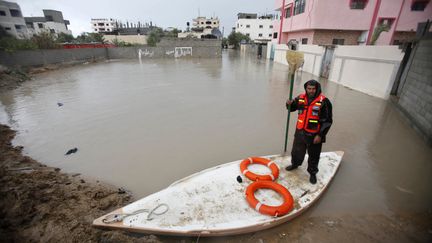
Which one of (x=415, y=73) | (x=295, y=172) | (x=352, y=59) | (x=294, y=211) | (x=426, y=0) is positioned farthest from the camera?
(x=426, y=0)

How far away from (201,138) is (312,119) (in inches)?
A: 103

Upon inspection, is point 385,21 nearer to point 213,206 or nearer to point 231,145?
point 231,145

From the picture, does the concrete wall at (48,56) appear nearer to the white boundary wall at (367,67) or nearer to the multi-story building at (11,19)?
the multi-story building at (11,19)

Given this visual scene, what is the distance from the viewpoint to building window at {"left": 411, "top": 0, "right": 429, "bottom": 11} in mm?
15211

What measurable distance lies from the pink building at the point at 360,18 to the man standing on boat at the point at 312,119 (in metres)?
16.2

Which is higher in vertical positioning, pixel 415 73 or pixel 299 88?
pixel 415 73

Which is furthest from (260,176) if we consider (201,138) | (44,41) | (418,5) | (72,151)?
(44,41)

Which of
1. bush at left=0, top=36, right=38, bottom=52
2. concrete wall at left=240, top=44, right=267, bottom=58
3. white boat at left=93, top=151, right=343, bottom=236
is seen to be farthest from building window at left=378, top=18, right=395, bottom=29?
bush at left=0, top=36, right=38, bottom=52

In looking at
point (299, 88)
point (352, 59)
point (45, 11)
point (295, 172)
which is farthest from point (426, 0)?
point (45, 11)

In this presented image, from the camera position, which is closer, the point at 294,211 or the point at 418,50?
the point at 294,211

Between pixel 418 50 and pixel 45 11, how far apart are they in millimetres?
73522

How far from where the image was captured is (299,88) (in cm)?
965

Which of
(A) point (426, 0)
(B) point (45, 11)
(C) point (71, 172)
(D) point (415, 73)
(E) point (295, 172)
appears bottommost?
(C) point (71, 172)

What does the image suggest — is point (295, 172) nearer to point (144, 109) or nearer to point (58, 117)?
point (144, 109)
